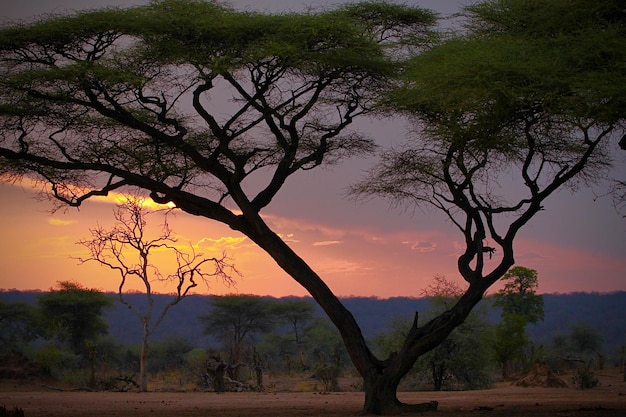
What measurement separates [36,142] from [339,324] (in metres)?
7.14

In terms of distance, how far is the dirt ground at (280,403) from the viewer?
13672 millimetres

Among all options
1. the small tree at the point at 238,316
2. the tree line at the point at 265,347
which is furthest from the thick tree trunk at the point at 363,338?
the small tree at the point at 238,316

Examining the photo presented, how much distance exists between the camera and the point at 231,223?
13914mm

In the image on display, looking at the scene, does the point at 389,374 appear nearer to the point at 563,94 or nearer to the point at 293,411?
the point at 293,411

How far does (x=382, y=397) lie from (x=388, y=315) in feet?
174

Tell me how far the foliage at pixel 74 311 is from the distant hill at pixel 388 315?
19.5m

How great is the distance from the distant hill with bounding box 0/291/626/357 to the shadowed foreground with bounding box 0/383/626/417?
3843 cm

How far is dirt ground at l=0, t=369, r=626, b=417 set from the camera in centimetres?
1367

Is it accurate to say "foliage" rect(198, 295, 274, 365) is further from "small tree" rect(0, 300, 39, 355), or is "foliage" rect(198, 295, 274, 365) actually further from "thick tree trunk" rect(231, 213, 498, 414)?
"thick tree trunk" rect(231, 213, 498, 414)

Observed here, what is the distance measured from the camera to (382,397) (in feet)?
43.1

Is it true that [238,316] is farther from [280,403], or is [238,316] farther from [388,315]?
[280,403]

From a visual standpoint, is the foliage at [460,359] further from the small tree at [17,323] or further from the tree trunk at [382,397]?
the small tree at [17,323]

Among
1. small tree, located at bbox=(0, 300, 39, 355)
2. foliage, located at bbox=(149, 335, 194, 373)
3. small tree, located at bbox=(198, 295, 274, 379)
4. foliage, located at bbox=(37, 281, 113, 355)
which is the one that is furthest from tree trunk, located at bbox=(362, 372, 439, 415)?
small tree, located at bbox=(198, 295, 274, 379)

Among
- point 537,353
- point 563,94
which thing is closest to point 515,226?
point 563,94
